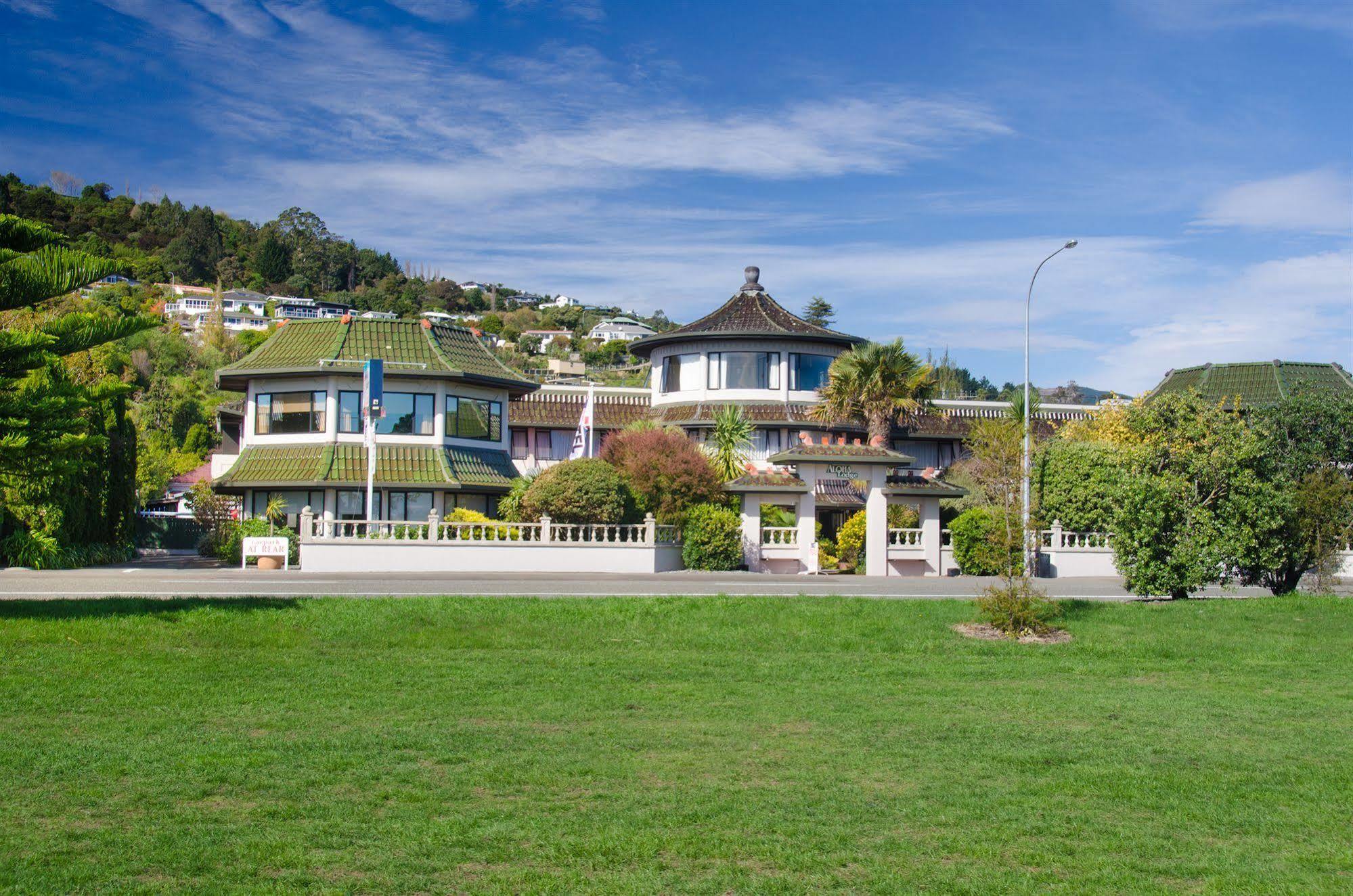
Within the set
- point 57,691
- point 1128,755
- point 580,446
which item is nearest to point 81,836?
point 57,691

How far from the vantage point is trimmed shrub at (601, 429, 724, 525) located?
36844 mm

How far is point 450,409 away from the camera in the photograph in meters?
43.7

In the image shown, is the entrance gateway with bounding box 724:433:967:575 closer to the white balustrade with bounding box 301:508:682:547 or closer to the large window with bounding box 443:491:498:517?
the white balustrade with bounding box 301:508:682:547

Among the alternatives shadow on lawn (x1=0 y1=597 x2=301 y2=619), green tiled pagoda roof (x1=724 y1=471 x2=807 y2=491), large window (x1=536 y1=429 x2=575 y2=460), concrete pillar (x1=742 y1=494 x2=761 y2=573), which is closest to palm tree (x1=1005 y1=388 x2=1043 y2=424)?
green tiled pagoda roof (x1=724 y1=471 x2=807 y2=491)

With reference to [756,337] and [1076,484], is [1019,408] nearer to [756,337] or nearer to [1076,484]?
[1076,484]

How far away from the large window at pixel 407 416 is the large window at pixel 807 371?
1552 centimetres

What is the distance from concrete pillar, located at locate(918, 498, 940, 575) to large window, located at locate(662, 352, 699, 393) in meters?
17.8

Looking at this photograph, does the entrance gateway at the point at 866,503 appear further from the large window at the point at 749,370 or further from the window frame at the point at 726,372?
the large window at the point at 749,370

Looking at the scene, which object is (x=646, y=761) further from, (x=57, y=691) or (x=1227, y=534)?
(x=1227, y=534)

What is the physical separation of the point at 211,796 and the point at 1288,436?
41193 mm

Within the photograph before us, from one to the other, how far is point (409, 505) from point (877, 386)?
677 inches

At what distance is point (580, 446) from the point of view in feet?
133

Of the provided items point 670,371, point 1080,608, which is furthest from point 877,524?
point 670,371

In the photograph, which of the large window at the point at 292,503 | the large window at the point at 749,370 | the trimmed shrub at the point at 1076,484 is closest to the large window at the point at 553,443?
the large window at the point at 749,370
